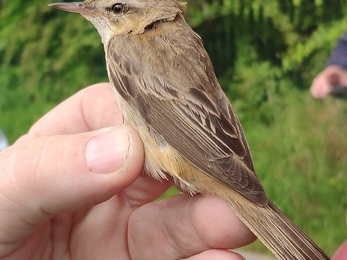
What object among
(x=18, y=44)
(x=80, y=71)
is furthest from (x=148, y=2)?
(x=18, y=44)

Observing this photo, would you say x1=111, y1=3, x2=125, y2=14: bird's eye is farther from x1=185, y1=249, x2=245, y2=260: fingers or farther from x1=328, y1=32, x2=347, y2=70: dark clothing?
x1=328, y1=32, x2=347, y2=70: dark clothing

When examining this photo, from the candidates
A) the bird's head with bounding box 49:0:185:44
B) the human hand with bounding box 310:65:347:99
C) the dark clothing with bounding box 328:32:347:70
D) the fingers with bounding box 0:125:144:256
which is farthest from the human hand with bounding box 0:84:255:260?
the dark clothing with bounding box 328:32:347:70

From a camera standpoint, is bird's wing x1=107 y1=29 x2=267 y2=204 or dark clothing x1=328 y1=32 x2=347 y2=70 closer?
bird's wing x1=107 y1=29 x2=267 y2=204

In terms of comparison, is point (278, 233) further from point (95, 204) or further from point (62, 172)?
point (62, 172)

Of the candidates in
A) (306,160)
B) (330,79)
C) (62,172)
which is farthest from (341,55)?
(62,172)

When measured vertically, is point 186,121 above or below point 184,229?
above

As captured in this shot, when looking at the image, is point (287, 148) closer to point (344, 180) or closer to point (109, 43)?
point (344, 180)

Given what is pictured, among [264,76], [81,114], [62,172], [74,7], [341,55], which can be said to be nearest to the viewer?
[62,172]
